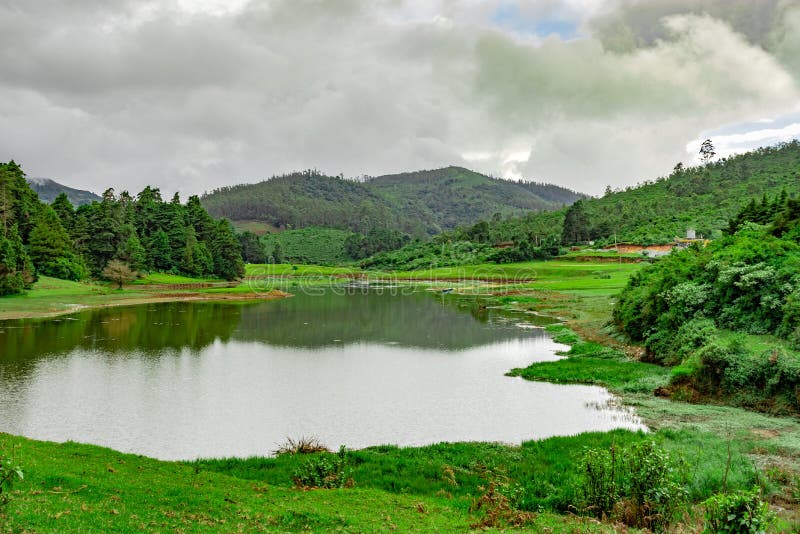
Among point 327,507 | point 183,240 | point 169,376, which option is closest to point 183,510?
point 327,507

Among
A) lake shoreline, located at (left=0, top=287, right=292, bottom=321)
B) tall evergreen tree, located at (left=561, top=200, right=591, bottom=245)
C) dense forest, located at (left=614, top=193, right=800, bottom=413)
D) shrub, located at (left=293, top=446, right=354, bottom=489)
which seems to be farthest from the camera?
tall evergreen tree, located at (left=561, top=200, right=591, bottom=245)

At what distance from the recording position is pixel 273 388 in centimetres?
2712

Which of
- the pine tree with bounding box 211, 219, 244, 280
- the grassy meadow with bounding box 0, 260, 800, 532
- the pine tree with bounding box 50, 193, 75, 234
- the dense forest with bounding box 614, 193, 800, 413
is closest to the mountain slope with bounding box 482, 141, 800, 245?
the pine tree with bounding box 211, 219, 244, 280

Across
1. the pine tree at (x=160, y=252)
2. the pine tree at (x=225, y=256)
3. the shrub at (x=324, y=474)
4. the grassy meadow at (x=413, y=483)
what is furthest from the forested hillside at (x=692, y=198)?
the shrub at (x=324, y=474)

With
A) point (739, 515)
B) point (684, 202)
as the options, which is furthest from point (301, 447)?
point (684, 202)

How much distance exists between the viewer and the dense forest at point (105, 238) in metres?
74.1

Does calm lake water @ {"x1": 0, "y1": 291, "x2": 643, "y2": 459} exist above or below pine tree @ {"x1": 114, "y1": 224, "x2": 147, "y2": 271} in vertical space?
below

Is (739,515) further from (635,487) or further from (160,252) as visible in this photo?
(160,252)

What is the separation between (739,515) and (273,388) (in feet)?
72.6

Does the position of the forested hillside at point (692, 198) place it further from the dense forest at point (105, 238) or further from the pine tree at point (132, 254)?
the pine tree at point (132, 254)

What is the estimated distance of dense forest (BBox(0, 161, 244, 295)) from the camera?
243 ft

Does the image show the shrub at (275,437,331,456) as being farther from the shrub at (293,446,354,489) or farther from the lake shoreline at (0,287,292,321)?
the lake shoreline at (0,287,292,321)

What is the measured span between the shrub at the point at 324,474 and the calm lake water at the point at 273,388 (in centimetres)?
421

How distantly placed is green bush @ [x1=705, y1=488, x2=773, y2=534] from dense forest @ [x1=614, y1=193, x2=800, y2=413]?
47.4ft
